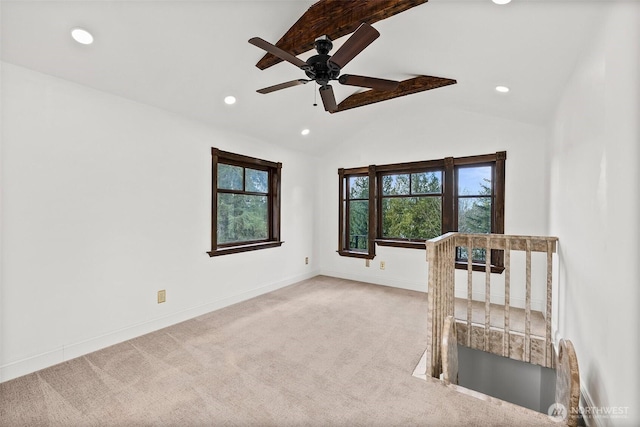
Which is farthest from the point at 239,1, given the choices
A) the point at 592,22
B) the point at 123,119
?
the point at 592,22

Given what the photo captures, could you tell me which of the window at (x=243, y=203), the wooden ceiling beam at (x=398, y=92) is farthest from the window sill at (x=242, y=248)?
the wooden ceiling beam at (x=398, y=92)

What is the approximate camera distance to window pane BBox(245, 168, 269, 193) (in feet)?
14.3

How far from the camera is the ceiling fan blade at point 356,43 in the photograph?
1.78m

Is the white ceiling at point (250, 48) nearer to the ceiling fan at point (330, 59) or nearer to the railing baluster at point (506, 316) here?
the ceiling fan at point (330, 59)

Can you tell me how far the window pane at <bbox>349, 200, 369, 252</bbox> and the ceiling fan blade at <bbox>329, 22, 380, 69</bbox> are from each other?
133 inches

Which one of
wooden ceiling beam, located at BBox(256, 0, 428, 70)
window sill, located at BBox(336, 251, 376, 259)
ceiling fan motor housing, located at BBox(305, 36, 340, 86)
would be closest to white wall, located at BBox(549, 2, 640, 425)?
wooden ceiling beam, located at BBox(256, 0, 428, 70)

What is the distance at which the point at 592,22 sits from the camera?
1.74 m

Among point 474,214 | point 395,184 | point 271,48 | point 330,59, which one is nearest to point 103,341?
point 271,48

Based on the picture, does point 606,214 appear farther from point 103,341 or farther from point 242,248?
point 103,341

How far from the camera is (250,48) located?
2.65 metres

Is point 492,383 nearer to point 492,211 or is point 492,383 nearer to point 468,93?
point 492,211

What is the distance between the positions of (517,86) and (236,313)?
3.86 metres

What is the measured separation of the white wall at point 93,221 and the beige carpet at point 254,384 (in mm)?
259

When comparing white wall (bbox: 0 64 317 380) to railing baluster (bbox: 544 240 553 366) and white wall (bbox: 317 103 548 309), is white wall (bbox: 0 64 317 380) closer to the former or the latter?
white wall (bbox: 317 103 548 309)
